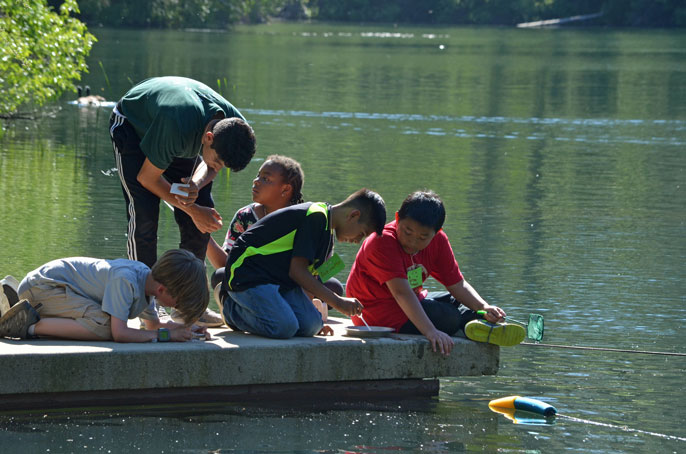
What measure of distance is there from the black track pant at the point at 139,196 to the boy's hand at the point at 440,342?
1.49 meters

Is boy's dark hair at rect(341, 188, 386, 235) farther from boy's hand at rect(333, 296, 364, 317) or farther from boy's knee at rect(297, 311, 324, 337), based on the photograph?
boy's knee at rect(297, 311, 324, 337)

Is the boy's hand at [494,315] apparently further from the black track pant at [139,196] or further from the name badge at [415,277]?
the black track pant at [139,196]

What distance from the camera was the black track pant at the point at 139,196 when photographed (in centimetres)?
621

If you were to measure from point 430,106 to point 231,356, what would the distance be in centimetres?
2140

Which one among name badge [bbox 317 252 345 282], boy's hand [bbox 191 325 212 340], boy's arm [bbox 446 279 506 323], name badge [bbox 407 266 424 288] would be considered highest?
name badge [bbox 317 252 345 282]

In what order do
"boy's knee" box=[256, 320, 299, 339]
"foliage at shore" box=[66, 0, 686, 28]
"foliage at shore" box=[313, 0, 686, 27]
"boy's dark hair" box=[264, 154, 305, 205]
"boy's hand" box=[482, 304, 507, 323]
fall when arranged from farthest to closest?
"foliage at shore" box=[313, 0, 686, 27]
"foliage at shore" box=[66, 0, 686, 28]
"boy's dark hair" box=[264, 154, 305, 205]
"boy's hand" box=[482, 304, 507, 323]
"boy's knee" box=[256, 320, 299, 339]

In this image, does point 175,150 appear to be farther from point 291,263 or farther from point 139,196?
point 291,263


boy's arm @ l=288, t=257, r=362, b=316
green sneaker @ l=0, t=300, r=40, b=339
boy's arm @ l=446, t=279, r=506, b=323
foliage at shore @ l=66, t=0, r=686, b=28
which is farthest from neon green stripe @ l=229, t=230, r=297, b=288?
foliage at shore @ l=66, t=0, r=686, b=28

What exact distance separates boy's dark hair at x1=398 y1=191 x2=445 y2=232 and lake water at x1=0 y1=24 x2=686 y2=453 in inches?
38.2

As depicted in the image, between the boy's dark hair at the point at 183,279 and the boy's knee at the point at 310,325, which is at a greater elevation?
the boy's dark hair at the point at 183,279

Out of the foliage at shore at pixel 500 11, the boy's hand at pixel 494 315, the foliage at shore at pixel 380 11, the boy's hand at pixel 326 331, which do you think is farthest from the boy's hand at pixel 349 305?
the foliage at shore at pixel 500 11

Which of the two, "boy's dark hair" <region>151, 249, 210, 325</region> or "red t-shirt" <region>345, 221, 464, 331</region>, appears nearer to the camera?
"boy's dark hair" <region>151, 249, 210, 325</region>

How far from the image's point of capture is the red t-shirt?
605 centimetres

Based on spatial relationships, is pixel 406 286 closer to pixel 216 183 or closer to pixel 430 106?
pixel 216 183
